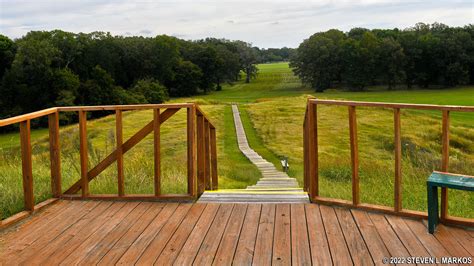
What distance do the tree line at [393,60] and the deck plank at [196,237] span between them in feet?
217

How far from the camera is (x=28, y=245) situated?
151 inches

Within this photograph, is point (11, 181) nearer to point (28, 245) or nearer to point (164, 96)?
point (28, 245)

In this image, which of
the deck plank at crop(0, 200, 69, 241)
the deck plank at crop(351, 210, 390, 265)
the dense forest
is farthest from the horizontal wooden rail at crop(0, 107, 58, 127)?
the dense forest

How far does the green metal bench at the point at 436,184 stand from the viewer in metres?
3.73

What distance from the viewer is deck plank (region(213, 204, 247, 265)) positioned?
11.5ft

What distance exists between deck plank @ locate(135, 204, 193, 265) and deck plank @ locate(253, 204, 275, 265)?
28.2 inches

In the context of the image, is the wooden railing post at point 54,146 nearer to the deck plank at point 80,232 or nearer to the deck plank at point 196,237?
the deck plank at point 80,232

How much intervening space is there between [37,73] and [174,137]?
122ft

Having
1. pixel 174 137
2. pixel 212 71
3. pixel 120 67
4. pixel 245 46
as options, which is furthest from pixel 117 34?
pixel 174 137

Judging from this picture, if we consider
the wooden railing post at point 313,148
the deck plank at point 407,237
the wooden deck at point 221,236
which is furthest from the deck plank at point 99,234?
the deck plank at point 407,237

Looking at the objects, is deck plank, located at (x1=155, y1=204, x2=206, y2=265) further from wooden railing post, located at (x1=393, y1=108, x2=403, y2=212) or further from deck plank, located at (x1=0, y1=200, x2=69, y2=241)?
wooden railing post, located at (x1=393, y1=108, x2=403, y2=212)

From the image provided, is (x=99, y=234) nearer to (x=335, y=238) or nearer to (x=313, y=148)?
(x=335, y=238)

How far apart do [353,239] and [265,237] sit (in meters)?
0.72

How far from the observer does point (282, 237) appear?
3908 millimetres
